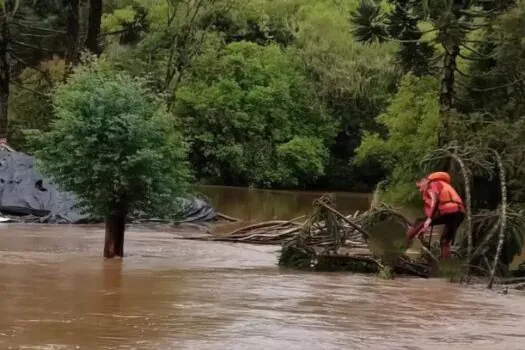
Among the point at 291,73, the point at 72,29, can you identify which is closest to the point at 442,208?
the point at 72,29

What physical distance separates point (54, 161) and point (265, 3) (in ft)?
148

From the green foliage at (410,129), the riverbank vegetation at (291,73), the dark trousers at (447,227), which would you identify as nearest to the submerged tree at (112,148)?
the dark trousers at (447,227)

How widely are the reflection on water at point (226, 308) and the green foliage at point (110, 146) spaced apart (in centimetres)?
114

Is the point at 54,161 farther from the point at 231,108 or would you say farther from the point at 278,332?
the point at 231,108

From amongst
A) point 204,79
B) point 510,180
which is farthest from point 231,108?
point 510,180

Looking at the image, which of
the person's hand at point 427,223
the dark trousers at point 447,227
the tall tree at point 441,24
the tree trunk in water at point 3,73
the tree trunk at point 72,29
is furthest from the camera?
the tree trunk in water at point 3,73

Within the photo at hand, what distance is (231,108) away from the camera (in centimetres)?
5444

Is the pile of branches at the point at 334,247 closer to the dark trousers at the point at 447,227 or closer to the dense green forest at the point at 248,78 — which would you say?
the dark trousers at the point at 447,227

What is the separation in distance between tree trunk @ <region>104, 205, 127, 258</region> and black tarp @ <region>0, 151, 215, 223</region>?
915cm

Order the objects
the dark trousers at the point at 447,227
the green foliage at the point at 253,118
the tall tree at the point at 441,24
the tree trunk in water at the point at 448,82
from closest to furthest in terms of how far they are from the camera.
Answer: the dark trousers at the point at 447,227
the tall tree at the point at 441,24
the tree trunk in water at the point at 448,82
the green foliage at the point at 253,118

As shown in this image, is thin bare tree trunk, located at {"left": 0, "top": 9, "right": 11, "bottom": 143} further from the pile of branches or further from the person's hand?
Result: the person's hand

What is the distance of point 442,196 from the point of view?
14766 mm

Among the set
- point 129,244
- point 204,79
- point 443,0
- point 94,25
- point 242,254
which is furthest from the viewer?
point 204,79

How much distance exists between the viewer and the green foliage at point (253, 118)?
53.6m
